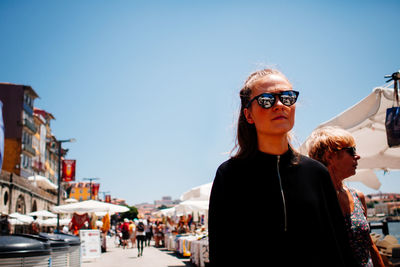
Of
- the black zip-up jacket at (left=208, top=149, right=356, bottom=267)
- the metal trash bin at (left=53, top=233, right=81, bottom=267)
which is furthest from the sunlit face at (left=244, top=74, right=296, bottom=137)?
the metal trash bin at (left=53, top=233, right=81, bottom=267)

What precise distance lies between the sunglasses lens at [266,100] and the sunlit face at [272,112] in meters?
0.01

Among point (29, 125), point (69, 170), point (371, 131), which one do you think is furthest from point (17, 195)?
point (371, 131)

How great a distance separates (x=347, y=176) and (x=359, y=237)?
394 millimetres

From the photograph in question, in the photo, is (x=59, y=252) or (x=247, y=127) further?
(x=59, y=252)

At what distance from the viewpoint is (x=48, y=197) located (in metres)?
51.7

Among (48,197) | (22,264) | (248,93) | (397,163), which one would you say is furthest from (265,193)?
(48,197)

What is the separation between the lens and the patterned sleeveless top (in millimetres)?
2160

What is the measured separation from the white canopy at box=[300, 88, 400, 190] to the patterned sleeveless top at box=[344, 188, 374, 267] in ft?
11.2

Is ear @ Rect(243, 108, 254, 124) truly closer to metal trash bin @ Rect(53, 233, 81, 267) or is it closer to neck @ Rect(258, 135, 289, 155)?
neck @ Rect(258, 135, 289, 155)

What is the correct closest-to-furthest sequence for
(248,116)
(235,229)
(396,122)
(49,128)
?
1. (235,229)
2. (248,116)
3. (396,122)
4. (49,128)

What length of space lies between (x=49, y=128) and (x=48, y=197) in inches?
907

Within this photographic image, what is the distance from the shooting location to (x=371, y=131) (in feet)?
25.5

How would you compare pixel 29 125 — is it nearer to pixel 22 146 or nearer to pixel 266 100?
pixel 22 146

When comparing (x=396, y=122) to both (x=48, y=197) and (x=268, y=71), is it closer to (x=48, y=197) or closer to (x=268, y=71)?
(x=268, y=71)
